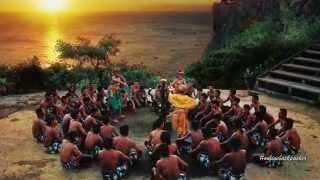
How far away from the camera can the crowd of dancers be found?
42.8 feet

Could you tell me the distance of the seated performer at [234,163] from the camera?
12773 mm

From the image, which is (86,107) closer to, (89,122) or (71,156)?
(89,122)

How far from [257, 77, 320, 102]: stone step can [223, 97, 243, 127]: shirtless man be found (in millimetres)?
5388

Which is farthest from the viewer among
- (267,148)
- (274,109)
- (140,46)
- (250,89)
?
(140,46)

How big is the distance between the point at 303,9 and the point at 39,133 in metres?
18.0

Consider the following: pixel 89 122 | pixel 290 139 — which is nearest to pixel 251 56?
pixel 290 139

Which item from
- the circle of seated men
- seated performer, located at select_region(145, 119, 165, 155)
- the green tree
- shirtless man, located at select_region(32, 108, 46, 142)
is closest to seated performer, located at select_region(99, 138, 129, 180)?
the circle of seated men

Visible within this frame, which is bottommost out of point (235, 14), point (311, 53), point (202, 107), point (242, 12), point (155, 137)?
point (202, 107)

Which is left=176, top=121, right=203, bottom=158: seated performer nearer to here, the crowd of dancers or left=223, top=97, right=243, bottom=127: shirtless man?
the crowd of dancers

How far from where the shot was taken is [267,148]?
1431 cm

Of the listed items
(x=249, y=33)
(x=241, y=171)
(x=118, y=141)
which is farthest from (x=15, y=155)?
(x=249, y=33)

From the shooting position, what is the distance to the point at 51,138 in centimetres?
1532

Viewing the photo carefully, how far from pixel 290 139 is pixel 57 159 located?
6780 mm

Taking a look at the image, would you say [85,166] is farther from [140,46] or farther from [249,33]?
[140,46]
